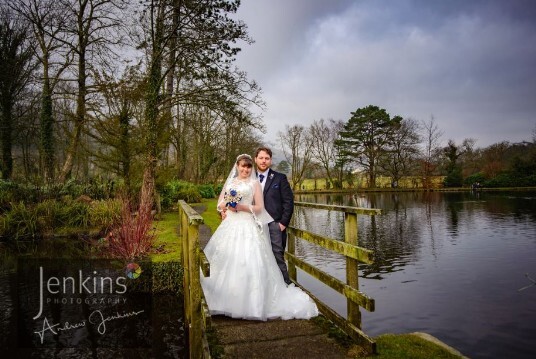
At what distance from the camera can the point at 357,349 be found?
3648 mm

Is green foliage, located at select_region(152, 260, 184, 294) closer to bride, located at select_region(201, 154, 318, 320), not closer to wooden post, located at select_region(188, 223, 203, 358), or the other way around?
bride, located at select_region(201, 154, 318, 320)

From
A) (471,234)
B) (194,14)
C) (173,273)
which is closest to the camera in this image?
(173,273)

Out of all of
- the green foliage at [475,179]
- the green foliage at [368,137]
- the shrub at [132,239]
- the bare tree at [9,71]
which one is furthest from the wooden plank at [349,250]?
the green foliage at [475,179]

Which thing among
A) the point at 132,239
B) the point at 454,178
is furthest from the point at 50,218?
the point at 454,178

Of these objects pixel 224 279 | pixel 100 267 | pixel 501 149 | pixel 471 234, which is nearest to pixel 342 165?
pixel 501 149

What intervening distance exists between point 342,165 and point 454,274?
47683 millimetres

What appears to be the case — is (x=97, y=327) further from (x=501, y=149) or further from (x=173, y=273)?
(x=501, y=149)

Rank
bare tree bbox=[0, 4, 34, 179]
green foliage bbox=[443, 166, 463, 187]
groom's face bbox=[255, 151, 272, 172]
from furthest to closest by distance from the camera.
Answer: green foliage bbox=[443, 166, 463, 187]
bare tree bbox=[0, 4, 34, 179]
groom's face bbox=[255, 151, 272, 172]

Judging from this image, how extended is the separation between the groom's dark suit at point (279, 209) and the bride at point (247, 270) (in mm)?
117

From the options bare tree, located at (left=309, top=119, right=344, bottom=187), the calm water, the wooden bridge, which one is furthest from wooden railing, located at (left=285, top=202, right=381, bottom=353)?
bare tree, located at (left=309, top=119, right=344, bottom=187)

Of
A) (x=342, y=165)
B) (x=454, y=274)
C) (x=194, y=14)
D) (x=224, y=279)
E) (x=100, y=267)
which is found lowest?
(x=454, y=274)

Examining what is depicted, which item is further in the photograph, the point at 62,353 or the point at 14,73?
the point at 14,73

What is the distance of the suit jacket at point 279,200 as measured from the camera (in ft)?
16.3

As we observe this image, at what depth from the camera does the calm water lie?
694cm
